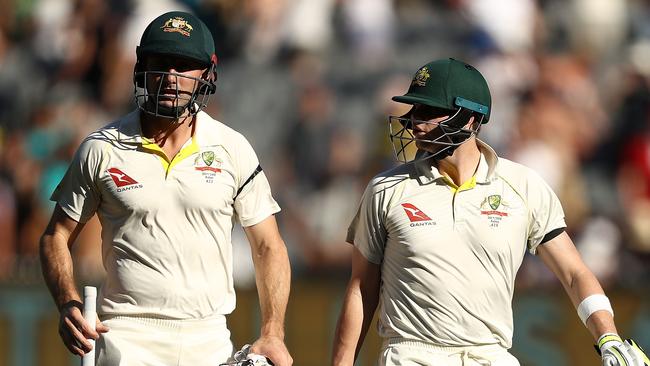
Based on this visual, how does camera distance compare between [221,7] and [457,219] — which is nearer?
[457,219]

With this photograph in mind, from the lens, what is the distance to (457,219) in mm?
5559

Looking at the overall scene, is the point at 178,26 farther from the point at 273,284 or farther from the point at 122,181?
the point at 273,284

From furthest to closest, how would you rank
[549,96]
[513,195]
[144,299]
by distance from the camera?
[549,96], [513,195], [144,299]

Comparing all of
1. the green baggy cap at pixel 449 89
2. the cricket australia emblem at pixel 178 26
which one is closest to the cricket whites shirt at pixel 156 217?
the cricket australia emblem at pixel 178 26

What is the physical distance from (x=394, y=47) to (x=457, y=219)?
5948 millimetres

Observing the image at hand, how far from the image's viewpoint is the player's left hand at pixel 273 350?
5.23 metres

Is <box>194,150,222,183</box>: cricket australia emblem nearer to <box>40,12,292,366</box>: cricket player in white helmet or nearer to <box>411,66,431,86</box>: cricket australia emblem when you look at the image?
<box>40,12,292,366</box>: cricket player in white helmet

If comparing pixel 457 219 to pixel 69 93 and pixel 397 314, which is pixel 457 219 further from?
pixel 69 93

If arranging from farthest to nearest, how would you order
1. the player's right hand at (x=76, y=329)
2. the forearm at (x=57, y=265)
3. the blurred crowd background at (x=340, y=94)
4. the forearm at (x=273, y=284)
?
the blurred crowd background at (x=340, y=94) < the forearm at (x=273, y=284) < the forearm at (x=57, y=265) < the player's right hand at (x=76, y=329)

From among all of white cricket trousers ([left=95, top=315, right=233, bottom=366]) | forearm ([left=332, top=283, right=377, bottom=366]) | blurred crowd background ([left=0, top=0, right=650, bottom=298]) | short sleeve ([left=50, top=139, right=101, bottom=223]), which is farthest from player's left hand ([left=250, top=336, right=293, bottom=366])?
blurred crowd background ([left=0, top=0, right=650, bottom=298])

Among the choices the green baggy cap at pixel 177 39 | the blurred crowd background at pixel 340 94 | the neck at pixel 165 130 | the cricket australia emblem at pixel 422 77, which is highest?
the green baggy cap at pixel 177 39

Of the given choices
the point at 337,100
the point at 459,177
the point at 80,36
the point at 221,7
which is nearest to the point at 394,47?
the point at 337,100

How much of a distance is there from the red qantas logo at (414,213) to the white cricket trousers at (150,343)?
974 mm

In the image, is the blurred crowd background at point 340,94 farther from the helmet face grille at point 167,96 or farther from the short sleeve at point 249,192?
the helmet face grille at point 167,96
